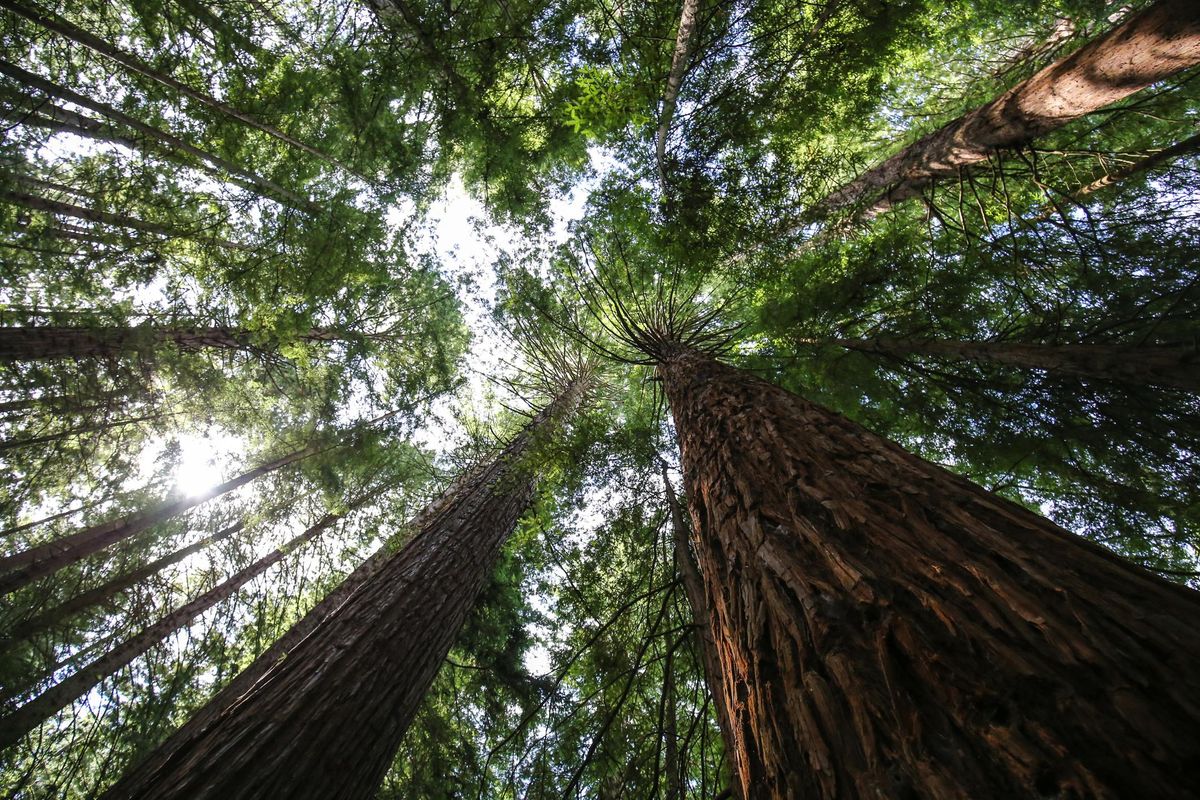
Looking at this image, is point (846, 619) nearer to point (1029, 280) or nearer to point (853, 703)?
point (853, 703)

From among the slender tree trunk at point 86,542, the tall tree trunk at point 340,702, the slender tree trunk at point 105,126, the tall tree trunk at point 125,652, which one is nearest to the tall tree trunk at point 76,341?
the slender tree trunk at point 105,126

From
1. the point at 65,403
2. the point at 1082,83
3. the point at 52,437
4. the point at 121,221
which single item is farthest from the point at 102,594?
the point at 1082,83

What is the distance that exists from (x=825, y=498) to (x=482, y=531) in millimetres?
3854

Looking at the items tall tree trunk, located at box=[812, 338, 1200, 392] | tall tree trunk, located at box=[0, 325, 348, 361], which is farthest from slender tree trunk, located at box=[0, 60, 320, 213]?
tall tree trunk, located at box=[812, 338, 1200, 392]

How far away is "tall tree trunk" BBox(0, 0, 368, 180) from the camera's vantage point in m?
4.62

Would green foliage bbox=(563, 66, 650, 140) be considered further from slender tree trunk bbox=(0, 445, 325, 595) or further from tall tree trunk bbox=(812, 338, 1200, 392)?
slender tree trunk bbox=(0, 445, 325, 595)

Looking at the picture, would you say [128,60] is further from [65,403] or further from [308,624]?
[308,624]

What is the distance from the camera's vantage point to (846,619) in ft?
3.45

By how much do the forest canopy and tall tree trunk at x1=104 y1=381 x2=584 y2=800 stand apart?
0.08ft

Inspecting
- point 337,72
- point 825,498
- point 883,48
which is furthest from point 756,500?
point 337,72

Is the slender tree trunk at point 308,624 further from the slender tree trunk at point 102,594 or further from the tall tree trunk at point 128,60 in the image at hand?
the tall tree trunk at point 128,60

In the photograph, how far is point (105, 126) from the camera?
19.2ft

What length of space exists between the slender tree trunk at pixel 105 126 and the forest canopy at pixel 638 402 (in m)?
0.06

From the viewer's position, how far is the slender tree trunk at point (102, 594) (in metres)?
5.20
